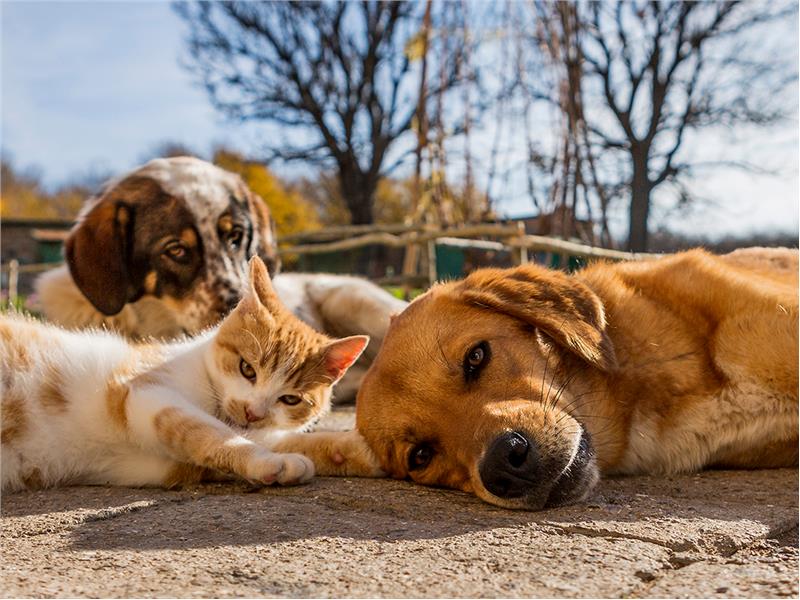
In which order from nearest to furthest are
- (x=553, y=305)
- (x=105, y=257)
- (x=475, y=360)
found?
1. (x=475, y=360)
2. (x=553, y=305)
3. (x=105, y=257)

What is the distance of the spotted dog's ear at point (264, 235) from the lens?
4926 millimetres

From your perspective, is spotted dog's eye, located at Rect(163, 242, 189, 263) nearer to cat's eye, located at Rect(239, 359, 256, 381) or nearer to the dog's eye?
cat's eye, located at Rect(239, 359, 256, 381)

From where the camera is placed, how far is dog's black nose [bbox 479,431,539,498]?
218 cm

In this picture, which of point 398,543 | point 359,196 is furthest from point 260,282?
point 359,196

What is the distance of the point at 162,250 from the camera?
427 centimetres

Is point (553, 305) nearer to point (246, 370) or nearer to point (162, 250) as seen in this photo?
point (246, 370)

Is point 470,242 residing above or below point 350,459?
above

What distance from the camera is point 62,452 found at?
291cm

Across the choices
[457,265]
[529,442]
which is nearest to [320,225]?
[457,265]

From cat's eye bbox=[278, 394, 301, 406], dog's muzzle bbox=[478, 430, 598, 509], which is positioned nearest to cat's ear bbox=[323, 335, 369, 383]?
cat's eye bbox=[278, 394, 301, 406]

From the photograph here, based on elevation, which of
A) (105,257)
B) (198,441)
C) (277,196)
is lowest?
(198,441)

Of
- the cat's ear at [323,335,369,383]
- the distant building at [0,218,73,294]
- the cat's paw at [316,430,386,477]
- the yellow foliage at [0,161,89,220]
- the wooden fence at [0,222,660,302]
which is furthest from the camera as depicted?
the yellow foliage at [0,161,89,220]

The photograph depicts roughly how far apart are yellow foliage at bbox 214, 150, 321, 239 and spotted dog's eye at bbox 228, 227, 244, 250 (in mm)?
24834

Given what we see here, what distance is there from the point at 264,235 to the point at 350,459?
246cm
